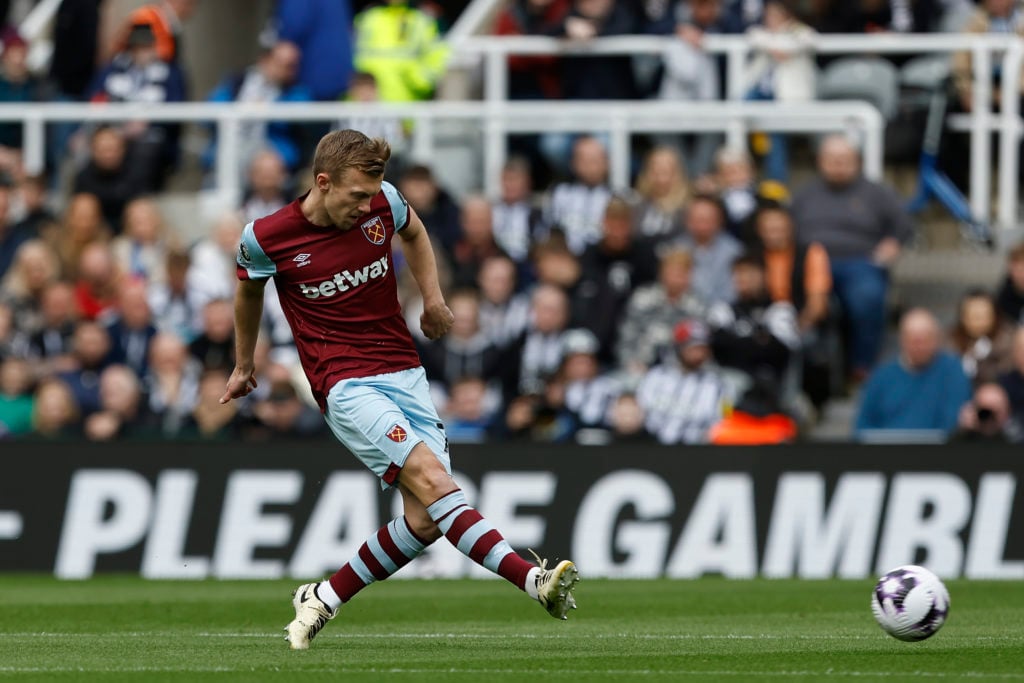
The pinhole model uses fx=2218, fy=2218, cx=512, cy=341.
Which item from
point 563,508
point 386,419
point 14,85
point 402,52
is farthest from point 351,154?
point 14,85

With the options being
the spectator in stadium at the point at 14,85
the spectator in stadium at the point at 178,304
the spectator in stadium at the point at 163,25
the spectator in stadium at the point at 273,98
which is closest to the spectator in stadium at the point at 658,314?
the spectator in stadium at the point at 178,304

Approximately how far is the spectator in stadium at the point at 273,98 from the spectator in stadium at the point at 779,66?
4.08 metres

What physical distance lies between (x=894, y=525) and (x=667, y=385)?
6.60ft

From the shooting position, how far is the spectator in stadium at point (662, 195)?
57.6 ft

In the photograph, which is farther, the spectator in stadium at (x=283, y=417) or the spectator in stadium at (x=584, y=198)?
the spectator in stadium at (x=584, y=198)

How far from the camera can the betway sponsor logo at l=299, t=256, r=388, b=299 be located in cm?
960

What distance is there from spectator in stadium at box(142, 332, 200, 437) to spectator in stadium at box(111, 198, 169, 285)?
1.30m

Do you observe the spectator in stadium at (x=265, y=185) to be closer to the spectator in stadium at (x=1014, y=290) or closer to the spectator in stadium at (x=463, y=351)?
the spectator in stadium at (x=463, y=351)

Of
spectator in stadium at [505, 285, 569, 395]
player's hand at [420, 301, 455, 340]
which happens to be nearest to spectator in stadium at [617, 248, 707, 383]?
spectator in stadium at [505, 285, 569, 395]

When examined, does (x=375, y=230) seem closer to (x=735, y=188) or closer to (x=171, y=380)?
(x=171, y=380)

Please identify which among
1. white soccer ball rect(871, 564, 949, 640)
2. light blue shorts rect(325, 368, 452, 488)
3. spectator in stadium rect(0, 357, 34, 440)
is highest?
light blue shorts rect(325, 368, 452, 488)

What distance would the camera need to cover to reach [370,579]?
31.8ft

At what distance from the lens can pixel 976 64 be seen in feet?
59.0

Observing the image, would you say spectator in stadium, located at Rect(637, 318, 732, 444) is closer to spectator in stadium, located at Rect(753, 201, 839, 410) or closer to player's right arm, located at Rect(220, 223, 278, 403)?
spectator in stadium, located at Rect(753, 201, 839, 410)
